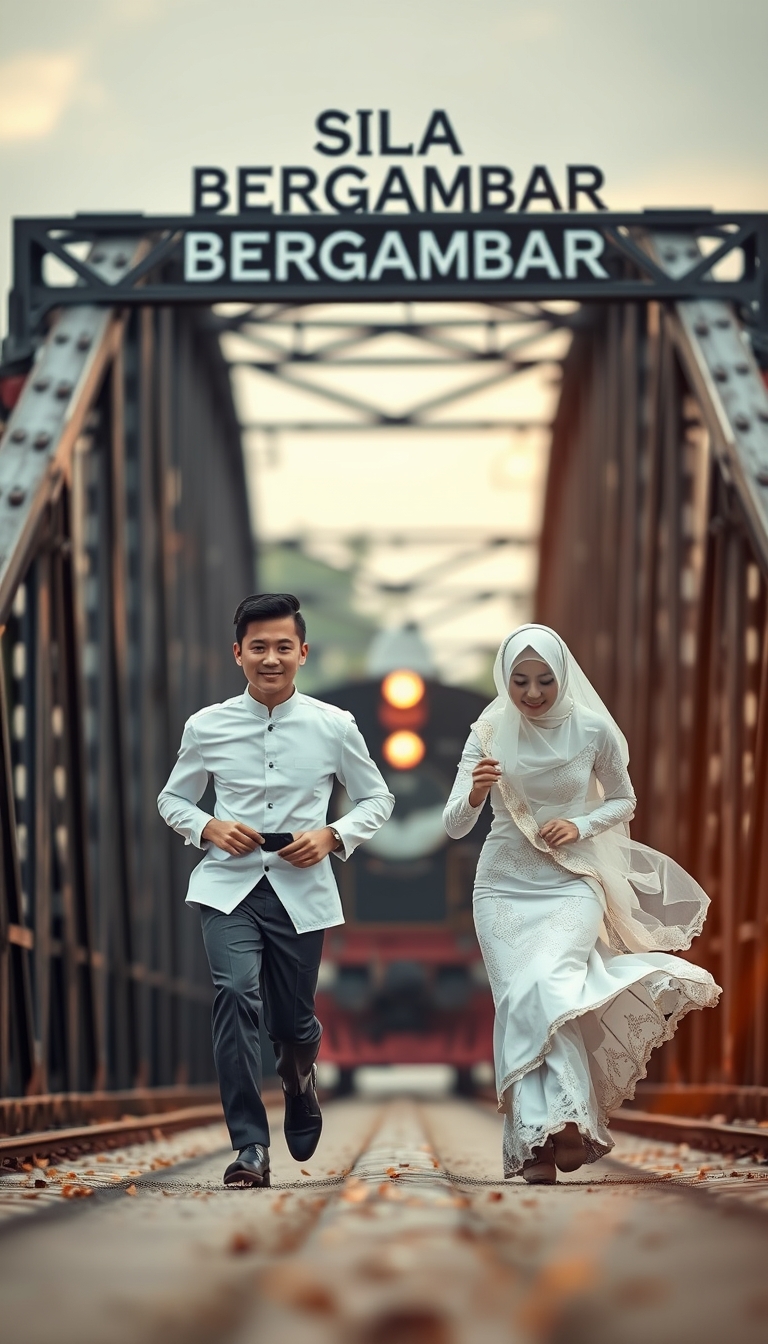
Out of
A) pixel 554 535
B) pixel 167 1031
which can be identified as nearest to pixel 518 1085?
pixel 167 1031

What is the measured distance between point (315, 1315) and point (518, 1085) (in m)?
2.53

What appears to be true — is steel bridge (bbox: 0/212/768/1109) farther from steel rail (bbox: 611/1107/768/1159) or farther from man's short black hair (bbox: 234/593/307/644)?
man's short black hair (bbox: 234/593/307/644)

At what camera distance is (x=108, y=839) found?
10234 millimetres

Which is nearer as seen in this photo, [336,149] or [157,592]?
[336,149]

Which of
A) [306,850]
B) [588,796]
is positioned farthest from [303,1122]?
[588,796]

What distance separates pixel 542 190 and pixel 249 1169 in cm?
500

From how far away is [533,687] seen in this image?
5.14m

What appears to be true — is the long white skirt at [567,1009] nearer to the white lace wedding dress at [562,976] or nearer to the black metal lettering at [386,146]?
the white lace wedding dress at [562,976]

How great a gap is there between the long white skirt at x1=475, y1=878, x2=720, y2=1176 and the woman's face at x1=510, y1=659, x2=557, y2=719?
0.52 m

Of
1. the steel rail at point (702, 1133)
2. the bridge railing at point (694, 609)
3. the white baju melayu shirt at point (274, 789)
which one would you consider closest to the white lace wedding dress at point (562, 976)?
the white baju melayu shirt at point (274, 789)

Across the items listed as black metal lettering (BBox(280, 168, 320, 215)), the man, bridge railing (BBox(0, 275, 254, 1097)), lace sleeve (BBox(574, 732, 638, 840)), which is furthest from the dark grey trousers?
black metal lettering (BBox(280, 168, 320, 215))

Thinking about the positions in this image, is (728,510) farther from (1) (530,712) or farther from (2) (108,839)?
(2) (108,839)

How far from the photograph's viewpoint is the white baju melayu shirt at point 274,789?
16.5 feet

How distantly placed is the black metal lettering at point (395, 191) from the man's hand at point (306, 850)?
4.05 m
